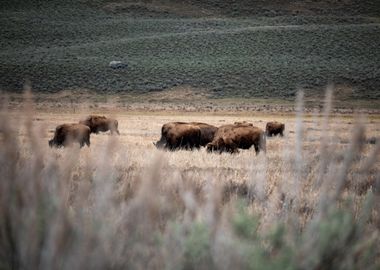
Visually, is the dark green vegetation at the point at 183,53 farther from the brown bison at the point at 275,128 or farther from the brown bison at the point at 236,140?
the brown bison at the point at 236,140

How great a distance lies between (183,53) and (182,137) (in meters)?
74.0

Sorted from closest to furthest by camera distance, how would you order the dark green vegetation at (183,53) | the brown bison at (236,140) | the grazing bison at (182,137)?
the brown bison at (236,140), the grazing bison at (182,137), the dark green vegetation at (183,53)

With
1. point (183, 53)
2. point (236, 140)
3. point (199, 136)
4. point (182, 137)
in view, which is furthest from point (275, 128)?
point (183, 53)

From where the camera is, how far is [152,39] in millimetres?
95500

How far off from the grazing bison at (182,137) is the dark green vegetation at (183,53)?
171 ft

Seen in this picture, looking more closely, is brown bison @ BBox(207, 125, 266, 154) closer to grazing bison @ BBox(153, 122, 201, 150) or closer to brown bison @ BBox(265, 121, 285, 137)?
grazing bison @ BBox(153, 122, 201, 150)

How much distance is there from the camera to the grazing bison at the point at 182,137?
15.0 metres

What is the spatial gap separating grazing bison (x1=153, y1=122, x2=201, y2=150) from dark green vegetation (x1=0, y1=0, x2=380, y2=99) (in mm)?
52032

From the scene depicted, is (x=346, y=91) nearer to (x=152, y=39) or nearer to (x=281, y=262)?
(x=152, y=39)

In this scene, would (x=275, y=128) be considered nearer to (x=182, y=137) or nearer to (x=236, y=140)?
(x=182, y=137)

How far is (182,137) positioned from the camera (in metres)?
15.0

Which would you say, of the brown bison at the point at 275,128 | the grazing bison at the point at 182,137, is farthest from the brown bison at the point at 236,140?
the brown bison at the point at 275,128

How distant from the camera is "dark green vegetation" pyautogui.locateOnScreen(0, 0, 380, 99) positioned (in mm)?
69250

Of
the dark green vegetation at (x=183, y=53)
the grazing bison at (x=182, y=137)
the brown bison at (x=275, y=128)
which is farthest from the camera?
the dark green vegetation at (x=183, y=53)
